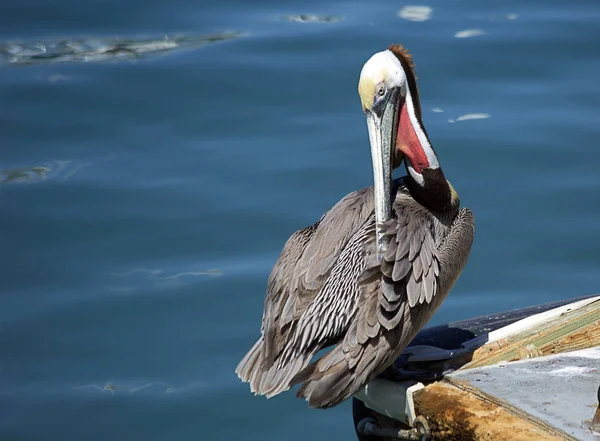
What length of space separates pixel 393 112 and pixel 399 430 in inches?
54.9

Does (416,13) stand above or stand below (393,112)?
above

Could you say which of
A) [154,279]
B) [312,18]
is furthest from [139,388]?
[312,18]

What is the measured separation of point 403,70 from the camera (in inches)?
173

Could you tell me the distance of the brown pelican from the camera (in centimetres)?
374

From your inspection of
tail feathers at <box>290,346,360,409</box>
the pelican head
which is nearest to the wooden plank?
tail feathers at <box>290,346,360,409</box>

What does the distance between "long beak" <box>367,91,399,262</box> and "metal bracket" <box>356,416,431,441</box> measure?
0.62m

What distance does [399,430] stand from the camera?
3.61m

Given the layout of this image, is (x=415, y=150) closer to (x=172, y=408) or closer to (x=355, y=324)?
(x=355, y=324)

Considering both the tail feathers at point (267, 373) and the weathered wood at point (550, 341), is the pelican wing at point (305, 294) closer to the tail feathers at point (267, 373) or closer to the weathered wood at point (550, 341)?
the tail feathers at point (267, 373)

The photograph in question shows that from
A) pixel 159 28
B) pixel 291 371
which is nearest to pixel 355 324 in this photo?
pixel 291 371

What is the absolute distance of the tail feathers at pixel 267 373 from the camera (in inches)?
152

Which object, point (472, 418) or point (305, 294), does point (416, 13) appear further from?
point (472, 418)

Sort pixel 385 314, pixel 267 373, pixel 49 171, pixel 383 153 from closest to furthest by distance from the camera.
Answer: pixel 385 314, pixel 267 373, pixel 383 153, pixel 49 171

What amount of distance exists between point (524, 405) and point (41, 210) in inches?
168
